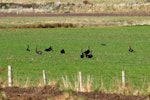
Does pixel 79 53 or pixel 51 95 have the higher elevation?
pixel 51 95

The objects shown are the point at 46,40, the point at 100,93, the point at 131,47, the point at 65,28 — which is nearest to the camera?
the point at 100,93

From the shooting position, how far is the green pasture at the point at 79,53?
3241cm

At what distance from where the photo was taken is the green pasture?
32.4 meters

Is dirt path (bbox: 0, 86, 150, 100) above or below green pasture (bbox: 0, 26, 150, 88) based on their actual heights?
above

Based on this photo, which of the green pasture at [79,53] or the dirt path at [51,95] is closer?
the dirt path at [51,95]

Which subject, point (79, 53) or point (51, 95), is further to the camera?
point (79, 53)

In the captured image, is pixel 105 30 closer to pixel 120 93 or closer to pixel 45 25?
pixel 45 25

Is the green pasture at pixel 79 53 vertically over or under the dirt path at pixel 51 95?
under

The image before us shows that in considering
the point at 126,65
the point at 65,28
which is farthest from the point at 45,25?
the point at 126,65

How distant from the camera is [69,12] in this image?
3720 inches

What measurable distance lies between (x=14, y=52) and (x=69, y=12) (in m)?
51.4

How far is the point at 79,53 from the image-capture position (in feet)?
139

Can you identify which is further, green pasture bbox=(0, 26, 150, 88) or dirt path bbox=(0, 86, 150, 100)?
green pasture bbox=(0, 26, 150, 88)

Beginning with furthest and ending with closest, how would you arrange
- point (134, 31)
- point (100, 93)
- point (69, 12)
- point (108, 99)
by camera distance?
point (69, 12)
point (134, 31)
point (100, 93)
point (108, 99)
